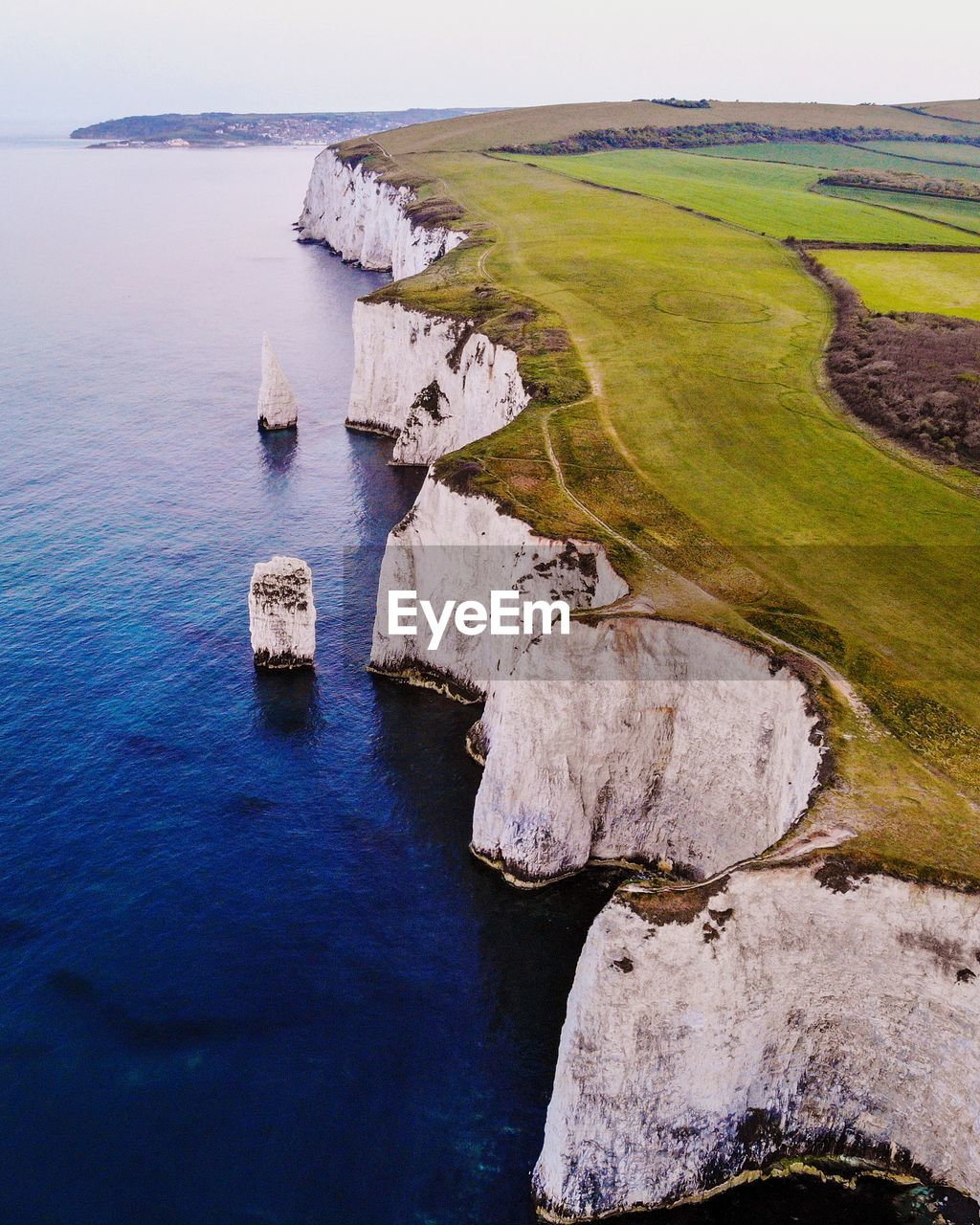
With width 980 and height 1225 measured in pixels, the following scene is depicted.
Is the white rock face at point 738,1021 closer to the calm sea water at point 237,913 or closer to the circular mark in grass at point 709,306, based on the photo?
the calm sea water at point 237,913

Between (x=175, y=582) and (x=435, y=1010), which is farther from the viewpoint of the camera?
(x=175, y=582)

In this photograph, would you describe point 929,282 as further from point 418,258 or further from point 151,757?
point 151,757

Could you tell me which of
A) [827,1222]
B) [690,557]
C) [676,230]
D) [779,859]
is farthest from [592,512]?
[676,230]

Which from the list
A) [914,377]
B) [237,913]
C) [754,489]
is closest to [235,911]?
[237,913]

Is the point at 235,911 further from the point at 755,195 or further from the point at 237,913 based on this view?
the point at 755,195

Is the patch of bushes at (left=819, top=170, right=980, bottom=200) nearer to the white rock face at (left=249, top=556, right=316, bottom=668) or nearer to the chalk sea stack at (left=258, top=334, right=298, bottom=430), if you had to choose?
the chalk sea stack at (left=258, top=334, right=298, bottom=430)

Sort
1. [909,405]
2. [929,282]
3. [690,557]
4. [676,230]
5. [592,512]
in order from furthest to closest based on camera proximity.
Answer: [676,230] → [929,282] → [909,405] → [592,512] → [690,557]

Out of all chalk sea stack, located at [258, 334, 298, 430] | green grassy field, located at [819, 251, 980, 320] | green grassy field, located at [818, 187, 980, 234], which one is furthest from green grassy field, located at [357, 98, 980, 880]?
green grassy field, located at [818, 187, 980, 234]
